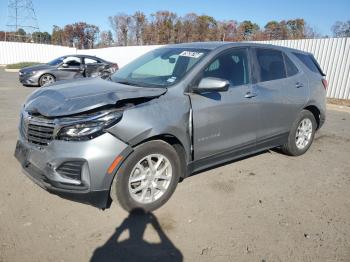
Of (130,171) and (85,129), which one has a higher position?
(85,129)

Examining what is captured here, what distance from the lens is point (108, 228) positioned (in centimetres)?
304

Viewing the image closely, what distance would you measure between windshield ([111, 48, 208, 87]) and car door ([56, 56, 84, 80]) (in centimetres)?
914

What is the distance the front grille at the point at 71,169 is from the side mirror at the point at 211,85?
1550 mm

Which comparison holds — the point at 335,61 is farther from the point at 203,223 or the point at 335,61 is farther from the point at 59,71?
the point at 203,223

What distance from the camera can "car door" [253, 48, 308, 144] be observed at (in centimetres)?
435

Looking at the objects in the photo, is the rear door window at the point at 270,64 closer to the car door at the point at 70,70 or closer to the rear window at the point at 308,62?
the rear window at the point at 308,62

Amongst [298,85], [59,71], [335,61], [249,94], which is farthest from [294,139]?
[59,71]

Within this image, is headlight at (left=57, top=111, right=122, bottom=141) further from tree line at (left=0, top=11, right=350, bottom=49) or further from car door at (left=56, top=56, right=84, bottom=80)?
tree line at (left=0, top=11, right=350, bottom=49)

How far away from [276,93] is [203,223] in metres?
2.34

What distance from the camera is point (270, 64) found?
4.61 m

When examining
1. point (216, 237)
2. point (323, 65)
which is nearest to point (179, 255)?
point (216, 237)

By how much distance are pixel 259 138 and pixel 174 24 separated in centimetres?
4903

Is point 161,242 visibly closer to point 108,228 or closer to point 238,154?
point 108,228

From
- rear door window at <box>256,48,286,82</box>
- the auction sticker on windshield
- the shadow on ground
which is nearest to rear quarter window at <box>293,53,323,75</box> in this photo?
rear door window at <box>256,48,286,82</box>
